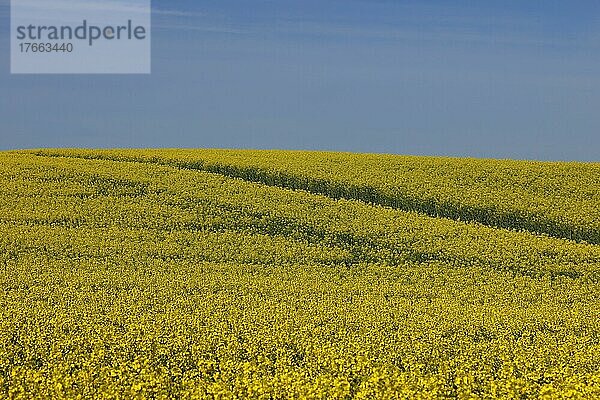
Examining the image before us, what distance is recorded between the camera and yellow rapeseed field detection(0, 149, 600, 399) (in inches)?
521

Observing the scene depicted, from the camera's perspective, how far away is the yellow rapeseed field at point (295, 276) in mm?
13234

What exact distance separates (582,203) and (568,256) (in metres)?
7.71

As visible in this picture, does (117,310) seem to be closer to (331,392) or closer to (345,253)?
(331,392)

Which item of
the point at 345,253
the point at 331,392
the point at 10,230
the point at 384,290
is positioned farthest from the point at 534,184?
A: the point at 331,392

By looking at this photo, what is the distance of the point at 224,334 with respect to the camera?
1548cm

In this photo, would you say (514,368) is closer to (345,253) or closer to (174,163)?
(345,253)

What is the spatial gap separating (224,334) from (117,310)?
13.9 feet

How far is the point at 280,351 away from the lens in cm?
1432

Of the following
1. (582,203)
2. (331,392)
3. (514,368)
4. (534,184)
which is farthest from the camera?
(534,184)

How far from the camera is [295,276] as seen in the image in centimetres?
2459

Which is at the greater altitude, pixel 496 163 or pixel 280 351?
pixel 496 163

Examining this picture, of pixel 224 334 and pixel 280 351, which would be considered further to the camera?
pixel 224 334

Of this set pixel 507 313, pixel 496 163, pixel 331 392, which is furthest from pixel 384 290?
pixel 496 163

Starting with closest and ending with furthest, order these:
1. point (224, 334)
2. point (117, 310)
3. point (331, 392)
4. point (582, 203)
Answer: point (331, 392) < point (224, 334) < point (117, 310) < point (582, 203)
